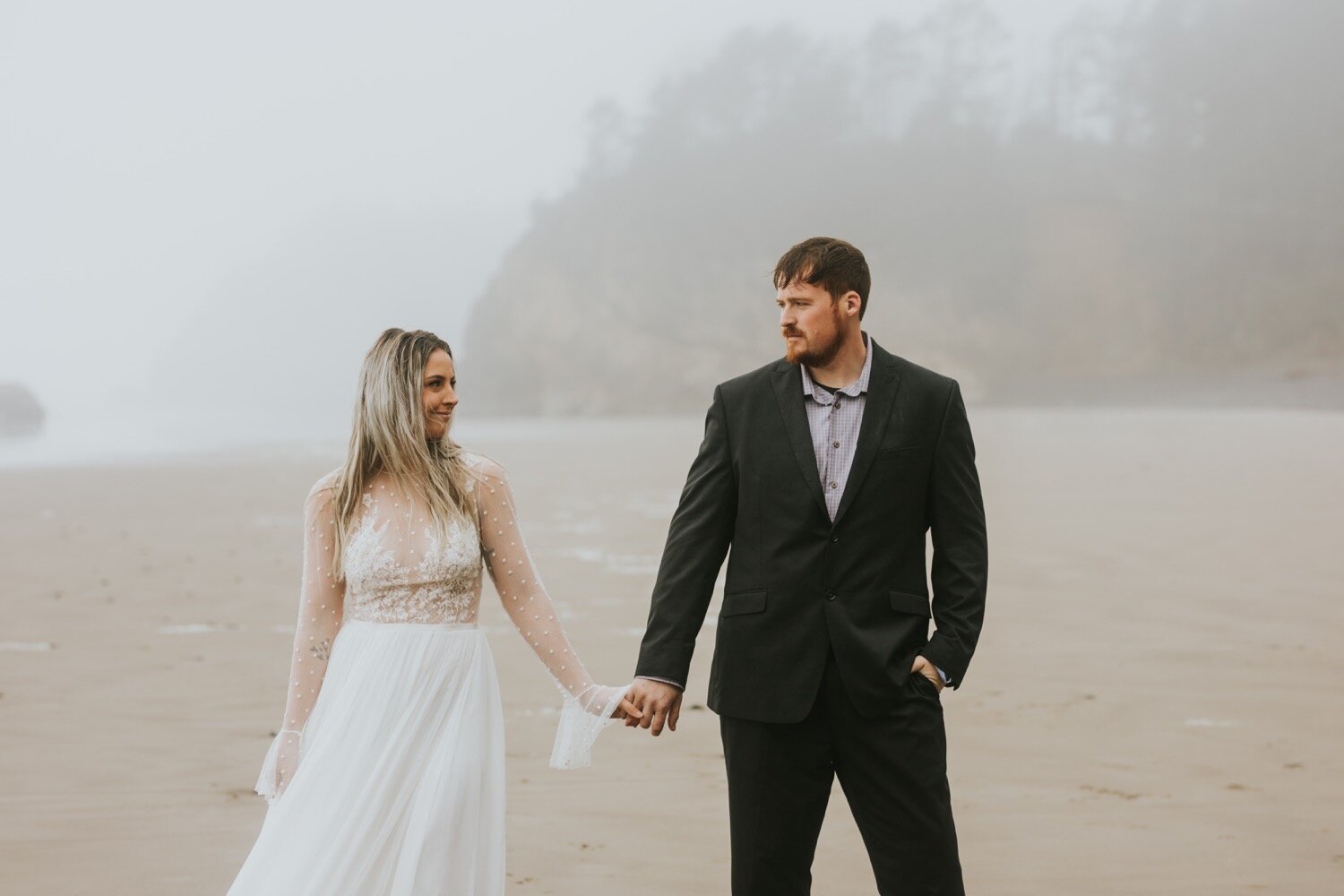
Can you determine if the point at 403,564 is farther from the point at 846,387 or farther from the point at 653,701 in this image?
the point at 846,387

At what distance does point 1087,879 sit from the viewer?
473 cm

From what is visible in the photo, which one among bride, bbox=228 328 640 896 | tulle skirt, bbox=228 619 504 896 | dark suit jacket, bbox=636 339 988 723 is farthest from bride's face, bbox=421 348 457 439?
dark suit jacket, bbox=636 339 988 723

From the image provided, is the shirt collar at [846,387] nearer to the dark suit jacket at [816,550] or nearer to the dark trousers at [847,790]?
the dark suit jacket at [816,550]

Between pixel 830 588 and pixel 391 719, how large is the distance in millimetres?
1021

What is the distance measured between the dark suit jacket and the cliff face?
52444mm

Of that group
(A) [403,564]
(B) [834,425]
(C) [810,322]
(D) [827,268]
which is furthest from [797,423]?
(A) [403,564]

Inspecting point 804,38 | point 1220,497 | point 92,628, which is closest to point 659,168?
point 804,38

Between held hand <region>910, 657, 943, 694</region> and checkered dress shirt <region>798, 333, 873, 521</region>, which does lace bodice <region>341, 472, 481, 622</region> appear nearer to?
checkered dress shirt <region>798, 333, 873, 521</region>

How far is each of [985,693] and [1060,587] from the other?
11.5 feet

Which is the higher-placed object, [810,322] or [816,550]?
[810,322]

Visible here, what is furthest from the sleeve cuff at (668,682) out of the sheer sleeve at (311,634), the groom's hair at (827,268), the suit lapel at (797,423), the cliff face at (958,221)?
the cliff face at (958,221)

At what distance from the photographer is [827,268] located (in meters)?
3.15

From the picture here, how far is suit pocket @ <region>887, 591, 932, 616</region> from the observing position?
3.15 metres

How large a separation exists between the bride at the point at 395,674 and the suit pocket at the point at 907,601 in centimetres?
67
